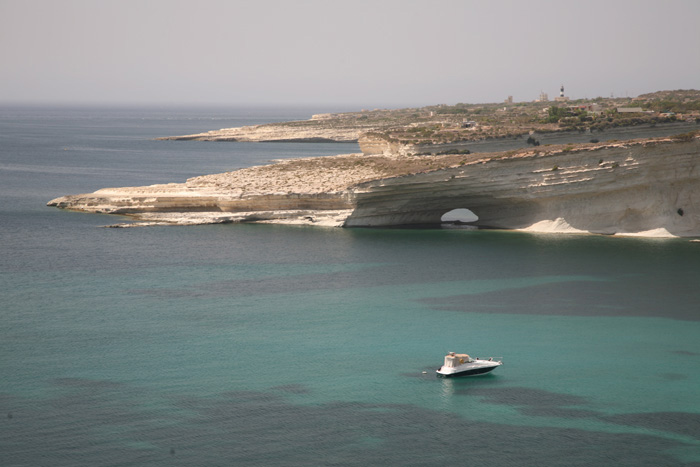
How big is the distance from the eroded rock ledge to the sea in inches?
89.6

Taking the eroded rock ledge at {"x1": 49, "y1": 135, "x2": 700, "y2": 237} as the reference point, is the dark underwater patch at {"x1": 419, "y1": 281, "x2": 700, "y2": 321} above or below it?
below

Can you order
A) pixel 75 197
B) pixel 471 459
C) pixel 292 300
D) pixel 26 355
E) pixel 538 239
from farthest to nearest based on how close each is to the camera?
pixel 75 197 < pixel 538 239 < pixel 292 300 < pixel 26 355 < pixel 471 459

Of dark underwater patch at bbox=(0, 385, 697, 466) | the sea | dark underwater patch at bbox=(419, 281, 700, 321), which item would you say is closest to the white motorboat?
the sea

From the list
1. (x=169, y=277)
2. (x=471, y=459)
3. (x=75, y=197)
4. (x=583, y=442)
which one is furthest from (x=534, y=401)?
(x=75, y=197)

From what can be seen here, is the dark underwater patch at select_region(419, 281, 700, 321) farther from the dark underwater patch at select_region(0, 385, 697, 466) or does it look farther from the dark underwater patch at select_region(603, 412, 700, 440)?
the dark underwater patch at select_region(0, 385, 697, 466)

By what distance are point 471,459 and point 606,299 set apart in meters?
19.1

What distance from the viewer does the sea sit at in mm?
23906

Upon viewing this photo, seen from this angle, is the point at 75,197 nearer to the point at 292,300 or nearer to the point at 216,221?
the point at 216,221

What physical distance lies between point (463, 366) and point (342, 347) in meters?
5.21

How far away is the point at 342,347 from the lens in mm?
32094

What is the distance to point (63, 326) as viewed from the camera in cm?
3441

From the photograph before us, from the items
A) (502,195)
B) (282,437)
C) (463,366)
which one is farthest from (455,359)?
(502,195)

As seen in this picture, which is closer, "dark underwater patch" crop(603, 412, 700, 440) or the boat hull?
"dark underwater patch" crop(603, 412, 700, 440)

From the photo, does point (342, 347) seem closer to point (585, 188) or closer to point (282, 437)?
point (282, 437)
